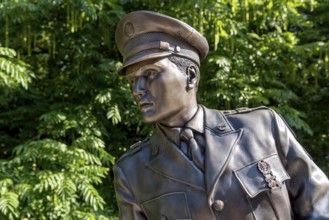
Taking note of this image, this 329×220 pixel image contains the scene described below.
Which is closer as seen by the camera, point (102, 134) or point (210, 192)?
point (210, 192)

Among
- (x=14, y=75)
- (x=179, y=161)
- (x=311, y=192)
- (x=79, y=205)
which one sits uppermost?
(x=14, y=75)

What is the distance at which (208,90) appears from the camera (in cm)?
668

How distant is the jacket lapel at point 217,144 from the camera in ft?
7.10

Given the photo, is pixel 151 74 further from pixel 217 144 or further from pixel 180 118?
pixel 217 144

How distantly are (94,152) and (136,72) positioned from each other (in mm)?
3952

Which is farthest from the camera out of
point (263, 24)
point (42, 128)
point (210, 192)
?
point (263, 24)

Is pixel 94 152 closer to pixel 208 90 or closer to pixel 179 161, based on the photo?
pixel 208 90

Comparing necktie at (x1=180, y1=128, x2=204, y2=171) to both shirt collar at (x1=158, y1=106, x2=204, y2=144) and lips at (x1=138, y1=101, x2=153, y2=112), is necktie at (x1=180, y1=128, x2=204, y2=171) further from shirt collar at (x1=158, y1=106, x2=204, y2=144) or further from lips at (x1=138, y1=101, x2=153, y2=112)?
lips at (x1=138, y1=101, x2=153, y2=112)

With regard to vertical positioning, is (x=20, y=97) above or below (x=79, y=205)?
above

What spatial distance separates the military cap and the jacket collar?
28cm

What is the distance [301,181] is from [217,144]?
345mm

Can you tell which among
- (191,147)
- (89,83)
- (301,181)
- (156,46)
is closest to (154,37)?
(156,46)

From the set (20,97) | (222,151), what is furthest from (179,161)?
(20,97)

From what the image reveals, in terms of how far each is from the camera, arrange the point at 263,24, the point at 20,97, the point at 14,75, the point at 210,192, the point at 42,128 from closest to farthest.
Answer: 1. the point at 210,192
2. the point at 14,75
3. the point at 42,128
4. the point at 20,97
5. the point at 263,24
